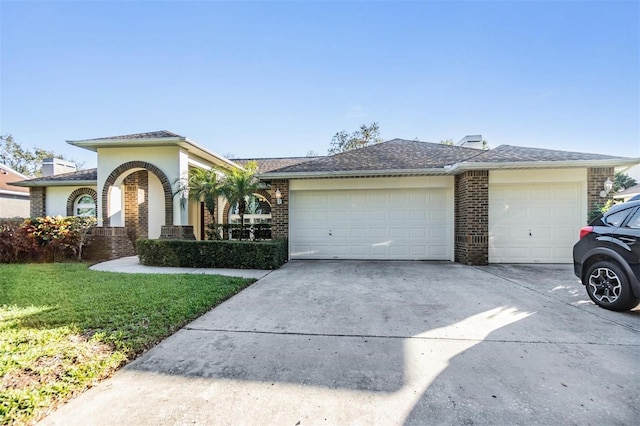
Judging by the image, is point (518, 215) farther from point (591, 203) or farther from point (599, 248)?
point (599, 248)

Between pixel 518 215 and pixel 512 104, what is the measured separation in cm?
575

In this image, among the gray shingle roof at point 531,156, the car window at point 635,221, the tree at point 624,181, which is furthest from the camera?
the tree at point 624,181

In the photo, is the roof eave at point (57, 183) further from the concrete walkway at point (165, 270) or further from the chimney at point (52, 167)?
the concrete walkway at point (165, 270)

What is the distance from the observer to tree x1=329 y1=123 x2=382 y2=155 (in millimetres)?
27812

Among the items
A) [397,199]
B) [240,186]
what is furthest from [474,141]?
[240,186]

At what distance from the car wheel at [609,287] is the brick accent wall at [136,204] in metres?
13.1

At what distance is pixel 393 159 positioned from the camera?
1002 centimetres

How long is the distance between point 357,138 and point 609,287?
25.4 meters

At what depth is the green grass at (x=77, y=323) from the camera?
234cm

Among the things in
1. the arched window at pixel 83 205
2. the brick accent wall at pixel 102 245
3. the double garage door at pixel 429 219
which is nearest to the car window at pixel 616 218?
the double garage door at pixel 429 219

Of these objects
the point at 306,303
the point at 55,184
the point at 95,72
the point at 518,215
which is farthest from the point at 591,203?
the point at 55,184

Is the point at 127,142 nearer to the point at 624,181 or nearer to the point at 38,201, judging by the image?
the point at 38,201

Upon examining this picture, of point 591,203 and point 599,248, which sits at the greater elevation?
point 591,203

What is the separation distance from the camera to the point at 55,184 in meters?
12.8
